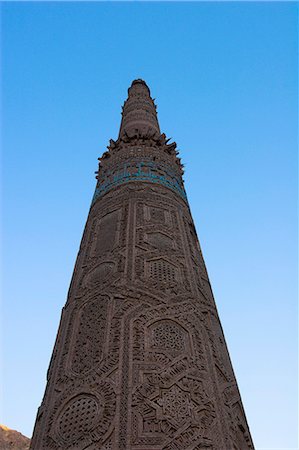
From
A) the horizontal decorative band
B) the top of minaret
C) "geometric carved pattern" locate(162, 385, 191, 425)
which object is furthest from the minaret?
the top of minaret

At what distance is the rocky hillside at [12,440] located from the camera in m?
9.74

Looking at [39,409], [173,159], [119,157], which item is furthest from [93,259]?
[173,159]

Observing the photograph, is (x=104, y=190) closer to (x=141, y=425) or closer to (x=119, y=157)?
(x=119, y=157)

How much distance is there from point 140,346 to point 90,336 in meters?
0.69

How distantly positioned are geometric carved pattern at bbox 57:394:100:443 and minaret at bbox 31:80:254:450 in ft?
0.03

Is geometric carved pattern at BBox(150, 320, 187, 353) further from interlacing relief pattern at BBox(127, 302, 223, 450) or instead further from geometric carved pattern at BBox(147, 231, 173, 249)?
geometric carved pattern at BBox(147, 231, 173, 249)

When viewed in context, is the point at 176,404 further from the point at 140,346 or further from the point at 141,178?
the point at 141,178

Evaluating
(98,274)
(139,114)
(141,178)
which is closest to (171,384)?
(98,274)

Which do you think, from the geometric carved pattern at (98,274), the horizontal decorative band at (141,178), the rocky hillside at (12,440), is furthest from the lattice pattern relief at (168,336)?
the rocky hillside at (12,440)

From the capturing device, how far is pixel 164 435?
3809 mm

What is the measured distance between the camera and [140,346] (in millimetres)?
4598

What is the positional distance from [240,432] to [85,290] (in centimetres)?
251

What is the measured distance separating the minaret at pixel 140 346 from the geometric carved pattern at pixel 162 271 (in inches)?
0.6

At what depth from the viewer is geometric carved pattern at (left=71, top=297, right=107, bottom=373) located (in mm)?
4684
